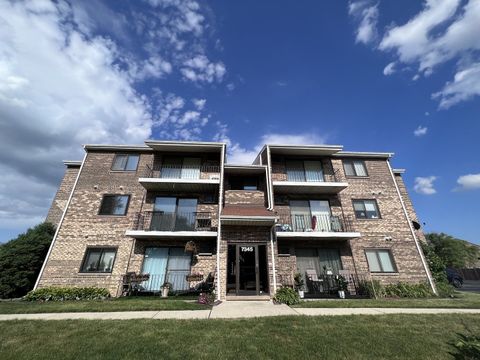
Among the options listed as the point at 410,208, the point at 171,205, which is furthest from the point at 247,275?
the point at 410,208

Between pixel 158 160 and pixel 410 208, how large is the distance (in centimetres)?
1810

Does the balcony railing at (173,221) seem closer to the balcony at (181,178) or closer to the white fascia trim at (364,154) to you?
the balcony at (181,178)

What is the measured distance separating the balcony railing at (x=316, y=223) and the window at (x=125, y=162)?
405 inches

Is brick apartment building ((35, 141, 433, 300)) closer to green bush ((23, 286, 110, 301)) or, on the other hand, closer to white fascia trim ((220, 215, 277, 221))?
white fascia trim ((220, 215, 277, 221))

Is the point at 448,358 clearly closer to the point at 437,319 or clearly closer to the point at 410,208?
the point at 437,319

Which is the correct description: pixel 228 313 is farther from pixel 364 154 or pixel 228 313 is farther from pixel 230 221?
pixel 364 154

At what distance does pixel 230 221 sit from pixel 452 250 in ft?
106

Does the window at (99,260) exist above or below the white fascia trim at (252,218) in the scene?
below

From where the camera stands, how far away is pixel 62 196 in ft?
48.4

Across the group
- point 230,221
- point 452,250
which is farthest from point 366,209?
point 452,250

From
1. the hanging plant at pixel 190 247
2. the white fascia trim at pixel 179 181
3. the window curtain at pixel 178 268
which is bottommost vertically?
the window curtain at pixel 178 268

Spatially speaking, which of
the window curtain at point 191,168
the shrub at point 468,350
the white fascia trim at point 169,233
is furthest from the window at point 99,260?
the shrub at point 468,350

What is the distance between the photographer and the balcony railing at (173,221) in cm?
1277

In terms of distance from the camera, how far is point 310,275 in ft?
39.1
